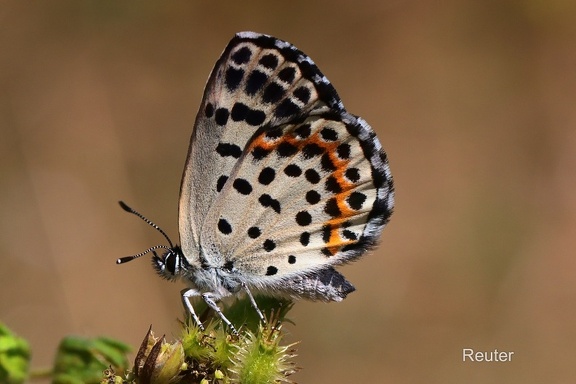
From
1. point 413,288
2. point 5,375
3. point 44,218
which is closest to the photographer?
point 5,375

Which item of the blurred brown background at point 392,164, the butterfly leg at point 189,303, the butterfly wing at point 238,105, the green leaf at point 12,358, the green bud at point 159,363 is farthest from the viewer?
the blurred brown background at point 392,164

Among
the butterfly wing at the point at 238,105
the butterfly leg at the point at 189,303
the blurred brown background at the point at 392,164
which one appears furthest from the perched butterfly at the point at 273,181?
the blurred brown background at the point at 392,164

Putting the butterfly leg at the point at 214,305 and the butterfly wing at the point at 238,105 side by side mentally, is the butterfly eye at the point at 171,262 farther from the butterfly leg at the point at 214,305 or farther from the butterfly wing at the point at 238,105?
the butterfly leg at the point at 214,305

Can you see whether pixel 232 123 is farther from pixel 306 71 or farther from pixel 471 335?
pixel 471 335

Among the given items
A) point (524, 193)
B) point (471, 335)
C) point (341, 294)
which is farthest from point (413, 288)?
point (341, 294)

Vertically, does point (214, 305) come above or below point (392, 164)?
below

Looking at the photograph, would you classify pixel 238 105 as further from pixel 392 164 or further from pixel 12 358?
pixel 392 164

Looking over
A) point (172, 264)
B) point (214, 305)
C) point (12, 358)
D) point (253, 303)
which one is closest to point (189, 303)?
point (214, 305)
